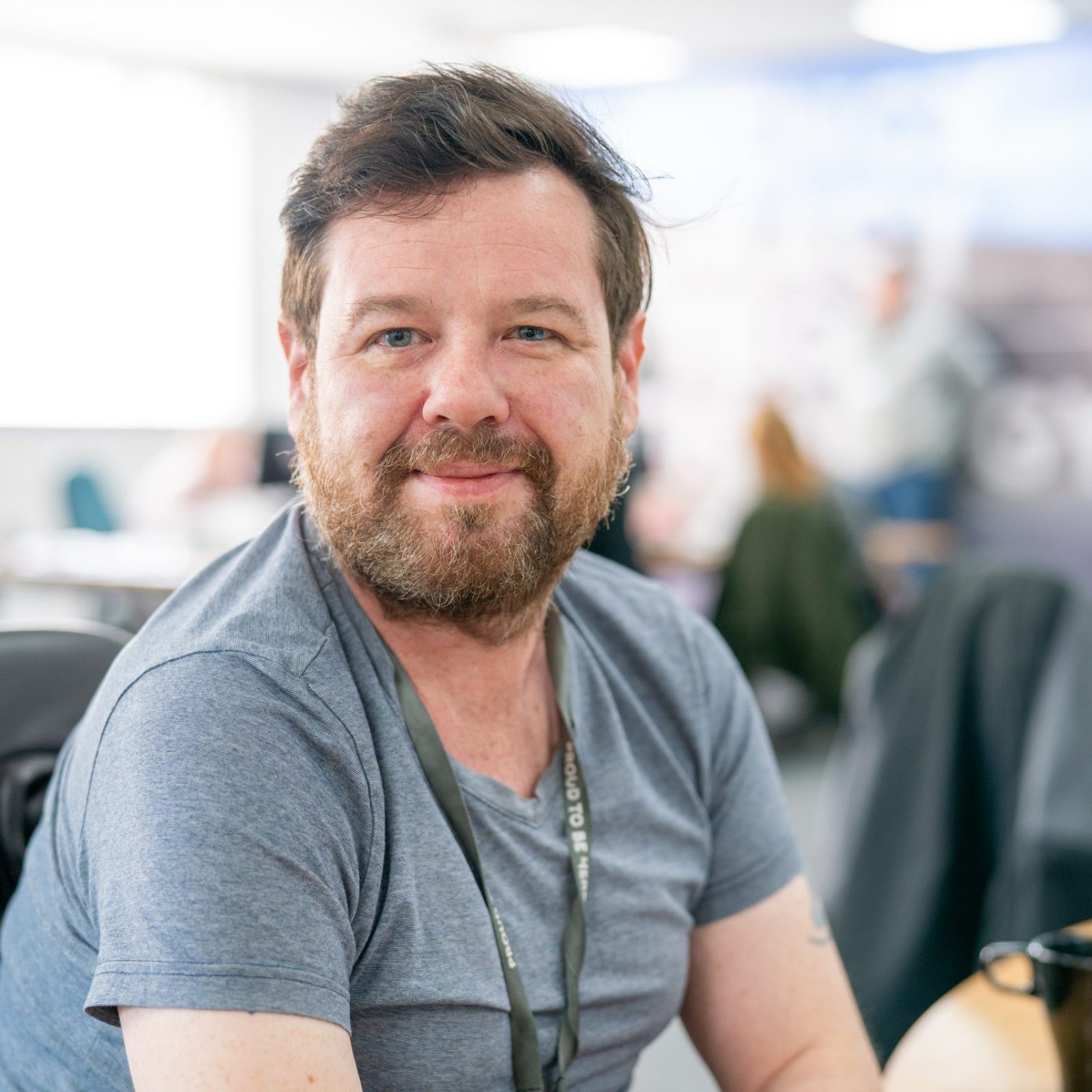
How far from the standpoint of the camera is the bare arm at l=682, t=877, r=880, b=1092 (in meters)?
1.19

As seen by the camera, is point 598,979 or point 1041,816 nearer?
point 598,979

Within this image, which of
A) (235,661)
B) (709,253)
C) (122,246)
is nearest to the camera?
(235,661)

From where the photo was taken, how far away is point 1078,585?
6.66ft

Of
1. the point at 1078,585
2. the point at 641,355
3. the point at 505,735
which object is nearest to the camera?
the point at 505,735

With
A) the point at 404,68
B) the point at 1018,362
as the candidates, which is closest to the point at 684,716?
the point at 404,68

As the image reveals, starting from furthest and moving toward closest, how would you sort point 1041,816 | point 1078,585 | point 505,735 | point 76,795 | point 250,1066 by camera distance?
point 1078,585
point 1041,816
point 505,735
point 76,795
point 250,1066

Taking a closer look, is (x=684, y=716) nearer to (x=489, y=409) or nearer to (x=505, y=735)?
(x=505, y=735)

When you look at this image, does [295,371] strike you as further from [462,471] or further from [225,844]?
[225,844]

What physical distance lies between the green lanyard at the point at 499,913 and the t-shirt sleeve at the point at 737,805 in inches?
7.4

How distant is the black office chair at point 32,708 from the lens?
47.9 inches

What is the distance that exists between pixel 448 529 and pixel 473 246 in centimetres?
22

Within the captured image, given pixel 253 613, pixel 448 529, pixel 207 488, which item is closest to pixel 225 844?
pixel 253 613

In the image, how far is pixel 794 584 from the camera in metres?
4.83

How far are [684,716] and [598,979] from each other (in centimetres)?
26
